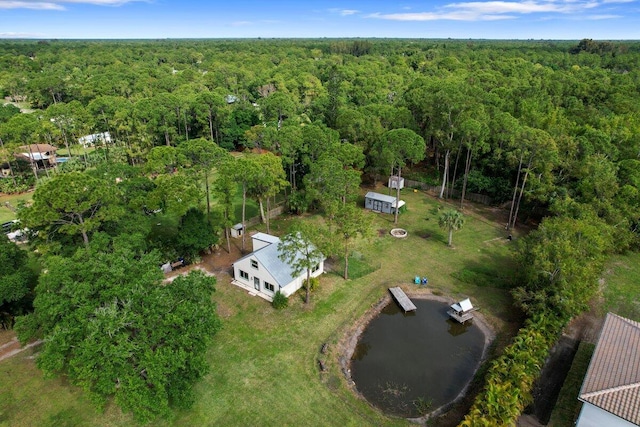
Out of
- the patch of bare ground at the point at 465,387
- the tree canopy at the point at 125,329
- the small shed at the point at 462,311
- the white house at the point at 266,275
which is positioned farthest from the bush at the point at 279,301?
the small shed at the point at 462,311

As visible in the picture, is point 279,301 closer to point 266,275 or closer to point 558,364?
point 266,275

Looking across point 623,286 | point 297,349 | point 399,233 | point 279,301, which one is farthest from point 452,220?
point 297,349

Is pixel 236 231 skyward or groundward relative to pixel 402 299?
skyward

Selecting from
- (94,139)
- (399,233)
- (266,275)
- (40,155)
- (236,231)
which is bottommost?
(399,233)

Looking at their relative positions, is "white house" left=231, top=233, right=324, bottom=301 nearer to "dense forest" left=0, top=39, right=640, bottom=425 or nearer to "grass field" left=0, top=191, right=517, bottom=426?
"grass field" left=0, top=191, right=517, bottom=426

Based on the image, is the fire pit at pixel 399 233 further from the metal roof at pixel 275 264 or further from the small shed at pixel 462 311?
the metal roof at pixel 275 264
